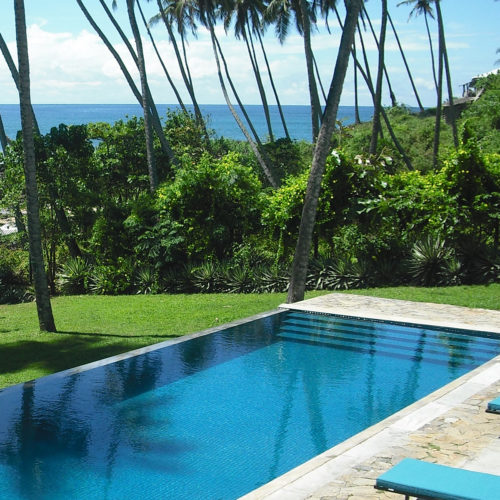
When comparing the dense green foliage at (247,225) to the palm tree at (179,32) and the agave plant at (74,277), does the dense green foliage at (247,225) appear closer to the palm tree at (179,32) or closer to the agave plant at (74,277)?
the agave plant at (74,277)

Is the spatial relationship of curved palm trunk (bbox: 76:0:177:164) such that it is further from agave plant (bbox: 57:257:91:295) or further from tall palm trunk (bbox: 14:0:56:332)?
tall palm trunk (bbox: 14:0:56:332)

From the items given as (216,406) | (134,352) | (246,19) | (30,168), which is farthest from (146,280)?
(246,19)

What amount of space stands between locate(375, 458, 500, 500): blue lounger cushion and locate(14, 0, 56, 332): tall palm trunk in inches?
333

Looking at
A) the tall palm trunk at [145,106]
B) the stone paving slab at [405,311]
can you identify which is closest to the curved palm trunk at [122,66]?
the tall palm trunk at [145,106]

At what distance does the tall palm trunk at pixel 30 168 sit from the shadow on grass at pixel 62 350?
2.01 ft

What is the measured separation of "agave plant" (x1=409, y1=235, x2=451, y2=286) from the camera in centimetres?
1432

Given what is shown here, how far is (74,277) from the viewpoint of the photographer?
18031mm

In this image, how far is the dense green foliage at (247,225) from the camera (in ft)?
47.4

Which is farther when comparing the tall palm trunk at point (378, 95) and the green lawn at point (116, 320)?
the tall palm trunk at point (378, 95)

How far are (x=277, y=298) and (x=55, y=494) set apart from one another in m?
8.95

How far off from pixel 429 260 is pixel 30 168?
332 inches

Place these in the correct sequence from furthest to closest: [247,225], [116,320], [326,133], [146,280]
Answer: [146,280]
[247,225]
[116,320]
[326,133]

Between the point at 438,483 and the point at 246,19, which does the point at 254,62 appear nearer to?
the point at 246,19

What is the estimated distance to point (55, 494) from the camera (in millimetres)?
5742
